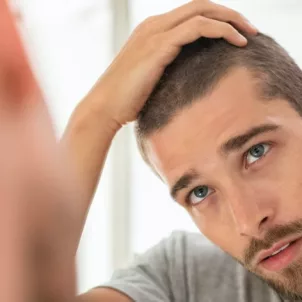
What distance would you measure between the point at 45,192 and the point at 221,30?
813 millimetres

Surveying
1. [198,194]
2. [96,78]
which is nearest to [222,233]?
[198,194]

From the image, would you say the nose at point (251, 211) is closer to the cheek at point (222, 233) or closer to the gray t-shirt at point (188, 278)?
the cheek at point (222, 233)

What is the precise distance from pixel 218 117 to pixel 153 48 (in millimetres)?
169

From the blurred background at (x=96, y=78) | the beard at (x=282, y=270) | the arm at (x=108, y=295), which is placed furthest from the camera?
the blurred background at (x=96, y=78)

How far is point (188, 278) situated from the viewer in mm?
1108

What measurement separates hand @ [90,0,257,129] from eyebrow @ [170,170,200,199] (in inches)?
6.0

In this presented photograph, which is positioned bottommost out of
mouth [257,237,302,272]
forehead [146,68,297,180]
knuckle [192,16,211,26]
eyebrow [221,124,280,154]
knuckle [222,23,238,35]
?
mouth [257,237,302,272]

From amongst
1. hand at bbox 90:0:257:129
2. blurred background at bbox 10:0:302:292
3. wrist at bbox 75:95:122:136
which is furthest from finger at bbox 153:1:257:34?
blurred background at bbox 10:0:302:292

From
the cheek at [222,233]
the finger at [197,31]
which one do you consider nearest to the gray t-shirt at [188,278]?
the cheek at [222,233]

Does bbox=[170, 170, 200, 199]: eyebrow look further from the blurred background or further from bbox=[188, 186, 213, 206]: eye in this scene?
the blurred background

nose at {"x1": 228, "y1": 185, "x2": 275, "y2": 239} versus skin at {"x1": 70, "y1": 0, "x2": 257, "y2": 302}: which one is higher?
skin at {"x1": 70, "y1": 0, "x2": 257, "y2": 302}

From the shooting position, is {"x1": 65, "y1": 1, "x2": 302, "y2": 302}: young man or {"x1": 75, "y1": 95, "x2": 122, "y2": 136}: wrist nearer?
{"x1": 65, "y1": 1, "x2": 302, "y2": 302}: young man

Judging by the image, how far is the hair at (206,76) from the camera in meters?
0.94

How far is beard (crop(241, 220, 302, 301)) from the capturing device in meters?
0.86
